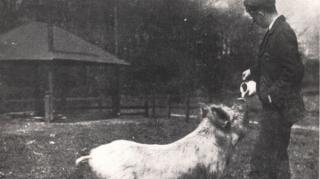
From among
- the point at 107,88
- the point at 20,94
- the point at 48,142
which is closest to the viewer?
the point at 48,142

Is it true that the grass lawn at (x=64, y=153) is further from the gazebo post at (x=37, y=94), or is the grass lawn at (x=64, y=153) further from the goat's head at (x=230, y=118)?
the gazebo post at (x=37, y=94)

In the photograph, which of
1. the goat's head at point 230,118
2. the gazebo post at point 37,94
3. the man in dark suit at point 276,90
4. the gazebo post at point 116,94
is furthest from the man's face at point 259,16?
the gazebo post at point 116,94

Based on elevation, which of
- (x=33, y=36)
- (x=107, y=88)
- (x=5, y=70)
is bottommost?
(x=107, y=88)

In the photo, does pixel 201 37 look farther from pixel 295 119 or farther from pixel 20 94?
pixel 295 119

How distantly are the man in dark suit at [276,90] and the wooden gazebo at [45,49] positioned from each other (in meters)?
9.00

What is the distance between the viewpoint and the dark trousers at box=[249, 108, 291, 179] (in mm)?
4215

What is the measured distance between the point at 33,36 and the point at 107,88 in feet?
20.5

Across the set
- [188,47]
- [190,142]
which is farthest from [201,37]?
[190,142]

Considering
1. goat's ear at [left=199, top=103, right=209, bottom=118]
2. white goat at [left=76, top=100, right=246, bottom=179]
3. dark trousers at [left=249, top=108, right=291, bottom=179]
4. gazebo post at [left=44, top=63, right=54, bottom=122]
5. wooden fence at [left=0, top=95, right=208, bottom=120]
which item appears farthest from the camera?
wooden fence at [left=0, top=95, right=208, bottom=120]

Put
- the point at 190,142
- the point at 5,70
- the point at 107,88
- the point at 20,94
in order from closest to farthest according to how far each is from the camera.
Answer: the point at 190,142 < the point at 5,70 < the point at 20,94 < the point at 107,88

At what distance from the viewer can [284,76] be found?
13.5 ft

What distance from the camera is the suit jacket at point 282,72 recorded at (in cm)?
409

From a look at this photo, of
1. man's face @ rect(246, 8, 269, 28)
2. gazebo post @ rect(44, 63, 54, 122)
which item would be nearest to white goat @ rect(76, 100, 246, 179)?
man's face @ rect(246, 8, 269, 28)

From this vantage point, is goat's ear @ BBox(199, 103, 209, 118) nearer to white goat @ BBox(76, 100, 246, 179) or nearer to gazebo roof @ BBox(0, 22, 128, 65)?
white goat @ BBox(76, 100, 246, 179)
